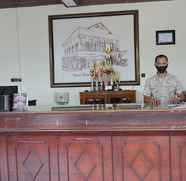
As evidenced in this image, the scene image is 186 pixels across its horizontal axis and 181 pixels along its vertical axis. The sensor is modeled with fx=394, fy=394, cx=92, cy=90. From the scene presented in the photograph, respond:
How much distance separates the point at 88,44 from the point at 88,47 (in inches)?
2.2

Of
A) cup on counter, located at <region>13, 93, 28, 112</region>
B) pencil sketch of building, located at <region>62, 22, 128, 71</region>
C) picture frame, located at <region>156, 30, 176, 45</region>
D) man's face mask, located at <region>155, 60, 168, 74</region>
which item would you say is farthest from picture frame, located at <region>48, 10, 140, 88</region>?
cup on counter, located at <region>13, 93, 28, 112</region>

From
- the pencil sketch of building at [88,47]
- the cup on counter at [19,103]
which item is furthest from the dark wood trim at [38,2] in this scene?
the cup on counter at [19,103]

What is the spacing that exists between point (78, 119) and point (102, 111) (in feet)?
0.68

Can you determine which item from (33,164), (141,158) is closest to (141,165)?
(141,158)

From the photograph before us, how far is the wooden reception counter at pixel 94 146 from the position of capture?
3.10 m

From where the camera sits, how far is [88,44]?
7277 millimetres

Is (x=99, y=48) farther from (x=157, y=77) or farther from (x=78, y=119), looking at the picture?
(x=78, y=119)

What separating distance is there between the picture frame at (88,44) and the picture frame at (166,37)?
0.39 m

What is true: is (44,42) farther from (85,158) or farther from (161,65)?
(85,158)

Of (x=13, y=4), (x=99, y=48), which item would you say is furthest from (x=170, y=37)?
(x=13, y=4)

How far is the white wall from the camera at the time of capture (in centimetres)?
698

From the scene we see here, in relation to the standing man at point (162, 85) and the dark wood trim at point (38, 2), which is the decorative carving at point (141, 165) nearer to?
the standing man at point (162, 85)

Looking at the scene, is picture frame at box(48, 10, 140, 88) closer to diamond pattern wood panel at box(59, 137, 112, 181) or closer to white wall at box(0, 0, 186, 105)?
white wall at box(0, 0, 186, 105)

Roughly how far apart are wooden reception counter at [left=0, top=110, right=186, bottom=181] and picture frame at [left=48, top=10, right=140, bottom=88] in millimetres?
3967
